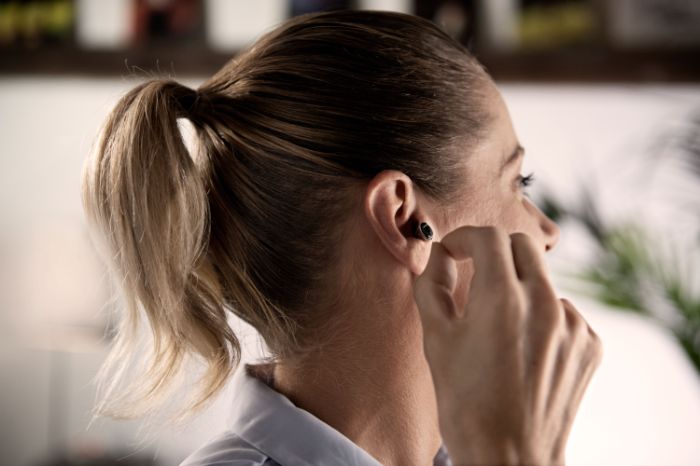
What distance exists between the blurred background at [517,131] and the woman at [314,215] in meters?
1.87

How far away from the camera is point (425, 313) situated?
2.28 feet

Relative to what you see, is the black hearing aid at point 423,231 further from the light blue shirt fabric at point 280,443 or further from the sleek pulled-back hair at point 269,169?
the light blue shirt fabric at point 280,443

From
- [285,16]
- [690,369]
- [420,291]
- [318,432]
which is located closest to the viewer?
[420,291]

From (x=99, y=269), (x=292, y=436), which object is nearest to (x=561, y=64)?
(x=99, y=269)

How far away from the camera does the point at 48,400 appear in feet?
10.5

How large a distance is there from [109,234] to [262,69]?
0.81 feet

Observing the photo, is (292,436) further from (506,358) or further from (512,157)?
(512,157)

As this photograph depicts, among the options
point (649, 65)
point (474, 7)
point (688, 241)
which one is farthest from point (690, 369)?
point (474, 7)

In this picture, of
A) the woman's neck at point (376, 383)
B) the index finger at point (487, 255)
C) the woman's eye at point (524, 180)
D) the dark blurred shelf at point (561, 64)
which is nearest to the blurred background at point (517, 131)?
the dark blurred shelf at point (561, 64)

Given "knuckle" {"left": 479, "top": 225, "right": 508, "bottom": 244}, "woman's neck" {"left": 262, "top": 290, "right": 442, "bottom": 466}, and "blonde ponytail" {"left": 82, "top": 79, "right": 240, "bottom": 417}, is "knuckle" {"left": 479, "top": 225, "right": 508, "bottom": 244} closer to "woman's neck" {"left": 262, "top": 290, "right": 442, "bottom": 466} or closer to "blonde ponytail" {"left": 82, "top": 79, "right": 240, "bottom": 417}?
"woman's neck" {"left": 262, "top": 290, "right": 442, "bottom": 466}

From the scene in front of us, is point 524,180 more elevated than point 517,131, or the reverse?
point 524,180

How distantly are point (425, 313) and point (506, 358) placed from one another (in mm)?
93

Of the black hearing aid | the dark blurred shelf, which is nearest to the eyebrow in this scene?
the black hearing aid

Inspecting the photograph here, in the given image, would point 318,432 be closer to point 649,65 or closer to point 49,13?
point 649,65
